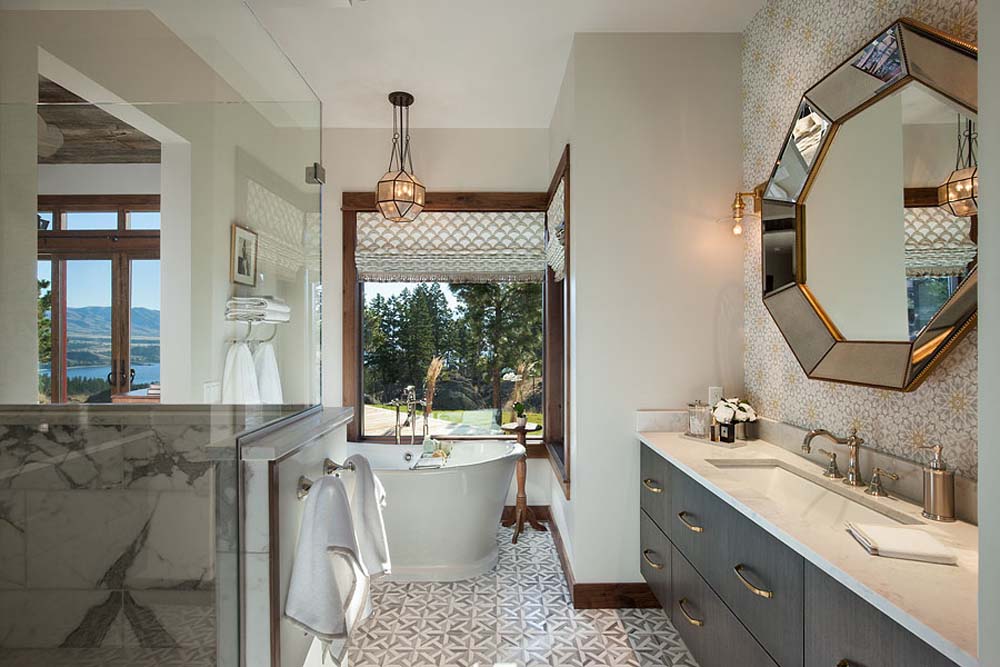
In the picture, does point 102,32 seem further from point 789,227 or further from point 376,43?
point 789,227

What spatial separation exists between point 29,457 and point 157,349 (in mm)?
288

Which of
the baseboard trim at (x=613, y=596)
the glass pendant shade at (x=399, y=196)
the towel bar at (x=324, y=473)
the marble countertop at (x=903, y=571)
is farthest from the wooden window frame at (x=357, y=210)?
the marble countertop at (x=903, y=571)

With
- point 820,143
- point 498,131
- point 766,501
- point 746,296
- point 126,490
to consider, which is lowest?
point 766,501

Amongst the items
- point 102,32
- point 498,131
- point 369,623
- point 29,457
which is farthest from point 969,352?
point 498,131

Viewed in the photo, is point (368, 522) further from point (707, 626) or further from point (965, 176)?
point (965, 176)

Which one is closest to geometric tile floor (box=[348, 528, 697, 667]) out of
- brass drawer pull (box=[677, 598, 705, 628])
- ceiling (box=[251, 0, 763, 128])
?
brass drawer pull (box=[677, 598, 705, 628])

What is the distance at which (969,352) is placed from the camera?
4.56 feet

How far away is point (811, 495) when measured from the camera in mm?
1729

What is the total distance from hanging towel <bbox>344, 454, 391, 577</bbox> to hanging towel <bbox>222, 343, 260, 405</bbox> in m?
0.43

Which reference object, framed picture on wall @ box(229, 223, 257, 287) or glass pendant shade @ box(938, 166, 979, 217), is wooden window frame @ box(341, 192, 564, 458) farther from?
glass pendant shade @ box(938, 166, 979, 217)

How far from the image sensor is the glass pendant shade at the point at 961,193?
1.35 m

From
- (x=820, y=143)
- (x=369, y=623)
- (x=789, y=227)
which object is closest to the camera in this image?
(x=820, y=143)

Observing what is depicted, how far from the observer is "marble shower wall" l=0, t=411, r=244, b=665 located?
102 cm

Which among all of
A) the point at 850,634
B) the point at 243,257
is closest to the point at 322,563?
the point at 243,257
